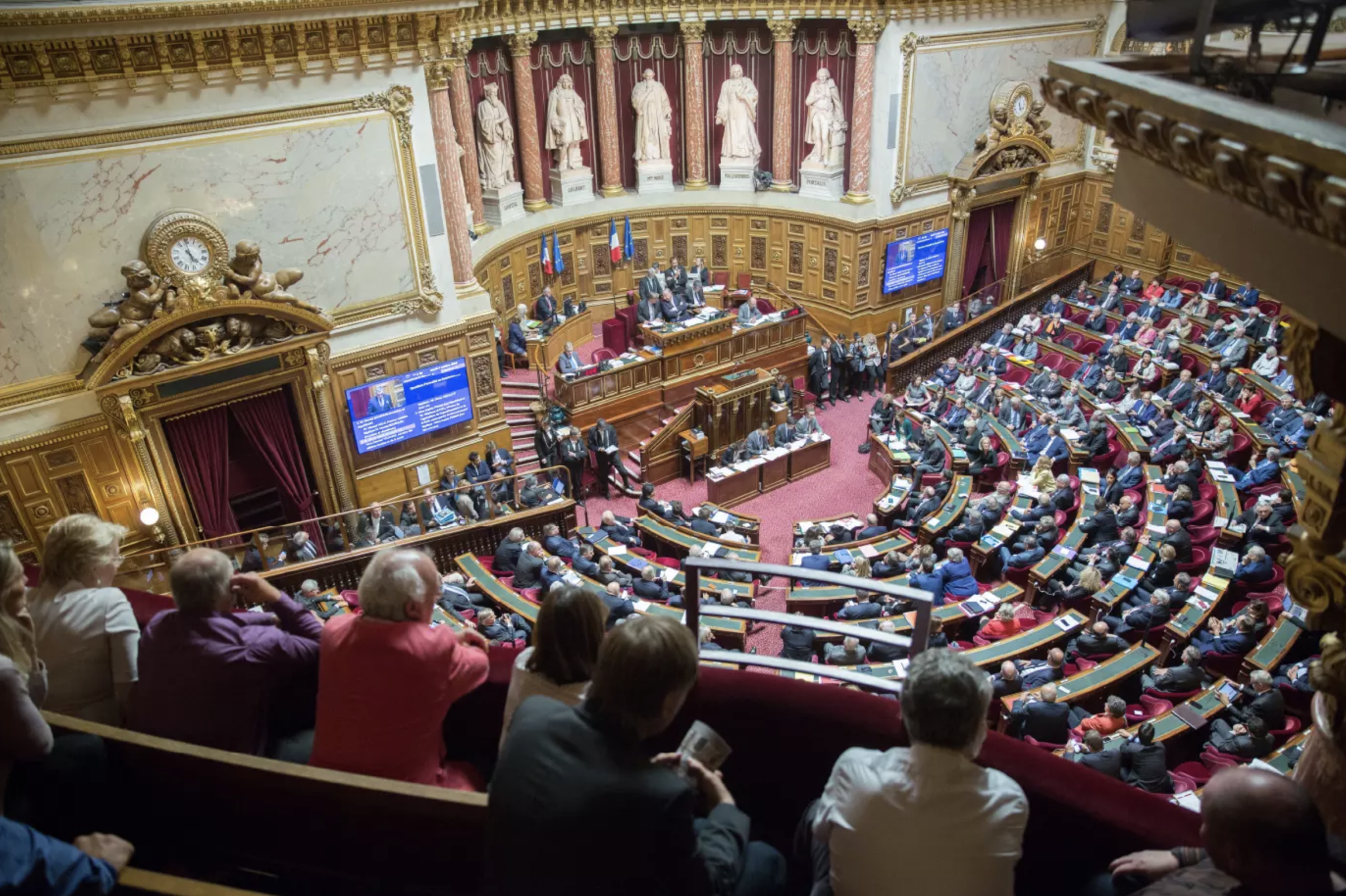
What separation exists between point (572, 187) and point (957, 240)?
8080 mm

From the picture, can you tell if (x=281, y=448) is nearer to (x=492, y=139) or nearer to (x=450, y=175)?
(x=450, y=175)

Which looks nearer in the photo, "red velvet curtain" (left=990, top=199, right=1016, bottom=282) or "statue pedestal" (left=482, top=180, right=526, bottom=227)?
"statue pedestal" (left=482, top=180, right=526, bottom=227)

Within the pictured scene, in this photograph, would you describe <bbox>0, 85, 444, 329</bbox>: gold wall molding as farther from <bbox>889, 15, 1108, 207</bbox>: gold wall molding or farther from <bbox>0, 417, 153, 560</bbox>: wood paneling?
<bbox>889, 15, 1108, 207</bbox>: gold wall molding

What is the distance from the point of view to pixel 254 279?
10.8 metres

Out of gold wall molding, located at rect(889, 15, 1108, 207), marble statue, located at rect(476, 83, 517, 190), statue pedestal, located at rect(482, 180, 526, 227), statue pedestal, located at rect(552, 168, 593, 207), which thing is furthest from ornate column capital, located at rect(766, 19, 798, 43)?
statue pedestal, located at rect(482, 180, 526, 227)

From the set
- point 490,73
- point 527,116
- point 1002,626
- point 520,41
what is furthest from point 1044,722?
point 490,73

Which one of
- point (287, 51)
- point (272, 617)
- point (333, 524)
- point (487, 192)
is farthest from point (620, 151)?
point (272, 617)

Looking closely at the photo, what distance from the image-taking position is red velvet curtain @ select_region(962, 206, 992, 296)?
19.1 metres

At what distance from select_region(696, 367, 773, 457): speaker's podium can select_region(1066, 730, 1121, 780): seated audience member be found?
8.50 m

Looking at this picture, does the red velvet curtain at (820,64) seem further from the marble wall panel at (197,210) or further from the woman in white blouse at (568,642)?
the woman in white blouse at (568,642)

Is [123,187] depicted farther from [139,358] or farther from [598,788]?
Result: [598,788]

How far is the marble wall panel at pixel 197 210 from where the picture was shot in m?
9.67

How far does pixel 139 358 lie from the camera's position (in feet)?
34.0

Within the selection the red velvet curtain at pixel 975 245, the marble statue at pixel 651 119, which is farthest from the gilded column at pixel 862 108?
the marble statue at pixel 651 119
